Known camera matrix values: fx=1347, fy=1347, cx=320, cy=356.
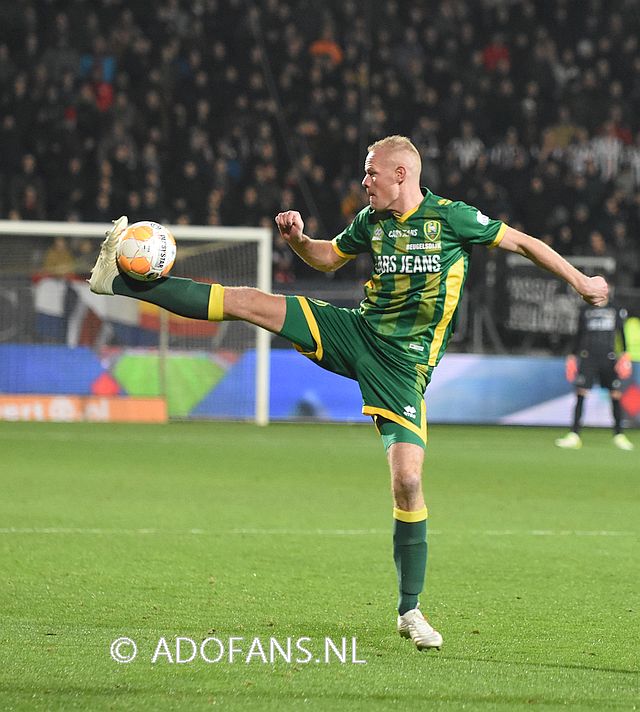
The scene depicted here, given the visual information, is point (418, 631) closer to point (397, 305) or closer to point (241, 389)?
point (397, 305)

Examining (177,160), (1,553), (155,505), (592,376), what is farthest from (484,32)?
(1,553)

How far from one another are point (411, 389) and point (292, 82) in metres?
16.7

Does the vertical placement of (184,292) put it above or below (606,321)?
above

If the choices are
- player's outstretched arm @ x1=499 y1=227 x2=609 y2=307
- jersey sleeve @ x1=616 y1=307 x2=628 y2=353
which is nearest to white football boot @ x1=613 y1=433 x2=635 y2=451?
jersey sleeve @ x1=616 y1=307 x2=628 y2=353

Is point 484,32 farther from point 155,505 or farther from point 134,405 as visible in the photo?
point 155,505

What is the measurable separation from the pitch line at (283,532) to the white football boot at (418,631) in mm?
3306

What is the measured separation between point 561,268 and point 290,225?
Answer: 1163 millimetres

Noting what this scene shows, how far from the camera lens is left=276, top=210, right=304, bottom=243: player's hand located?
5637mm

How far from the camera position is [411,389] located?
17.7ft

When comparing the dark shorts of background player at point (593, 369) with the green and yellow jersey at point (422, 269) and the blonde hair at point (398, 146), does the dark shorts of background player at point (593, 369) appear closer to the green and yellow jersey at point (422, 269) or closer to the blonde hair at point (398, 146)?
the green and yellow jersey at point (422, 269)

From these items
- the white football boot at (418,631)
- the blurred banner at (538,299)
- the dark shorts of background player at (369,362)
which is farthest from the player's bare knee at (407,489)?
the blurred banner at (538,299)

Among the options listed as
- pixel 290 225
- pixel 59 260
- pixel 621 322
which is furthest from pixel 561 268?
pixel 59 260

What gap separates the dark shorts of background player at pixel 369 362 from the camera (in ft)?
17.6

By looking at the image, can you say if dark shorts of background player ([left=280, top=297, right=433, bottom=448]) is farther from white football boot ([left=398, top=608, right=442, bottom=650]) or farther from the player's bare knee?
white football boot ([left=398, top=608, right=442, bottom=650])
